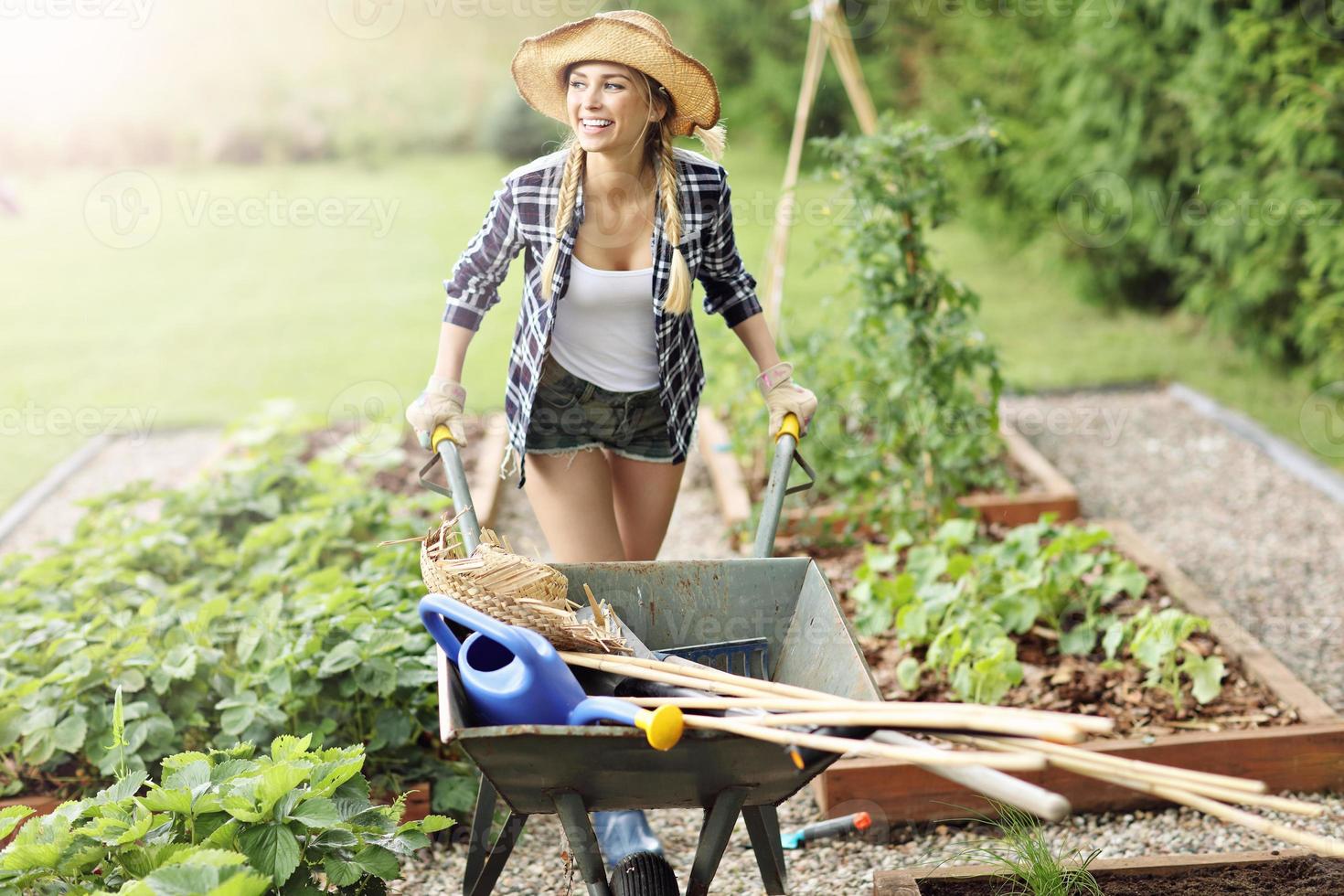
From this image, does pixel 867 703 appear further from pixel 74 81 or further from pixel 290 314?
pixel 74 81

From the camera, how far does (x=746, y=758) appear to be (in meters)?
1.71

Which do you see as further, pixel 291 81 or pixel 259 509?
pixel 291 81

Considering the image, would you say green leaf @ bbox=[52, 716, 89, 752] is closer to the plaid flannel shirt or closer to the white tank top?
the plaid flannel shirt

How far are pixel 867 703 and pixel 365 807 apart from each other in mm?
927

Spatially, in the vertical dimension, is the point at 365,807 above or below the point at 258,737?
above

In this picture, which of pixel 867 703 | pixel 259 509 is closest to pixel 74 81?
pixel 259 509

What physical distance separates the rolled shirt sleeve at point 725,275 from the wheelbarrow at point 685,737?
31 cm

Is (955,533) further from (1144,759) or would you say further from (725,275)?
(725,275)

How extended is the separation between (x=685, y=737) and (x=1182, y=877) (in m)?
1.06

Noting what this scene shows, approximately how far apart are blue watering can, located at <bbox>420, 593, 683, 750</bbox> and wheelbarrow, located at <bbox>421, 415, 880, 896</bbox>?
0.14 feet

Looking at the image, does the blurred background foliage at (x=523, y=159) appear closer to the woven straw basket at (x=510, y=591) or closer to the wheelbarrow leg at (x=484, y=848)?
the woven straw basket at (x=510, y=591)

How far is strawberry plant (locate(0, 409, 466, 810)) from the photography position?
260 cm

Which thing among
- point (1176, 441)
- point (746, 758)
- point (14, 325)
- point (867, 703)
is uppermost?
point (867, 703)

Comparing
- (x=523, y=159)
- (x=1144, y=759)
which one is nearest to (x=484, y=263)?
(x=1144, y=759)
